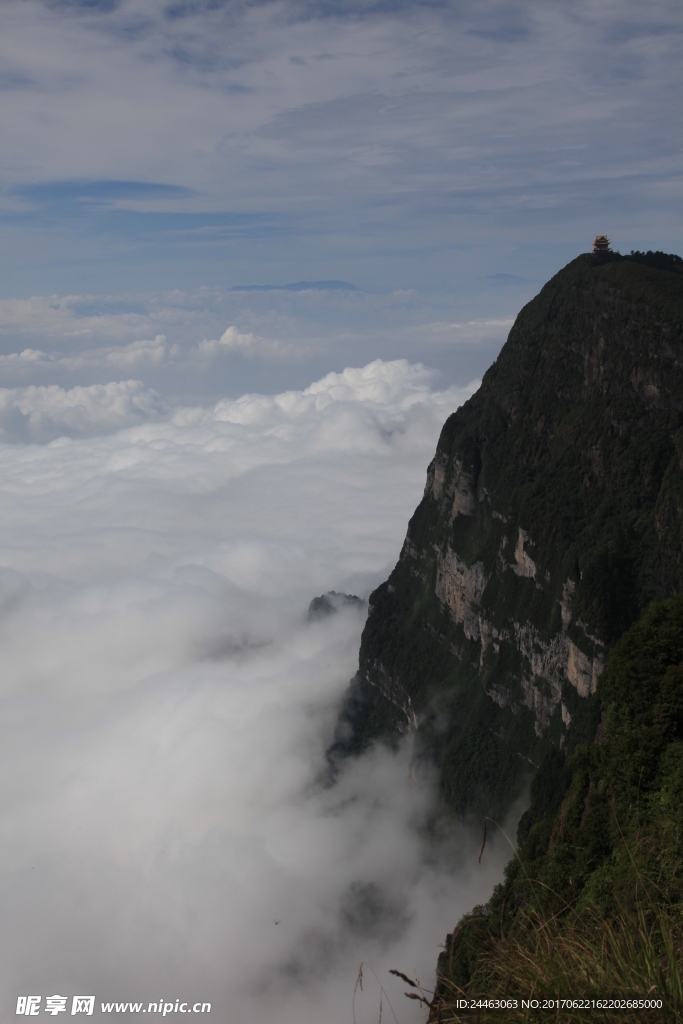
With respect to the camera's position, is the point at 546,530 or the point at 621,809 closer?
the point at 621,809

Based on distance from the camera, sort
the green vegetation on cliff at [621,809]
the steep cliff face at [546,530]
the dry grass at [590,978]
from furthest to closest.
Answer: the steep cliff face at [546,530] → the green vegetation on cliff at [621,809] → the dry grass at [590,978]

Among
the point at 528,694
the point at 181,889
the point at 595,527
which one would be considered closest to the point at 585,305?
the point at 595,527

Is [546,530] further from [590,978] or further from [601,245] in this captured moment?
[590,978]

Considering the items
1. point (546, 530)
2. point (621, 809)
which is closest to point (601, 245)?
point (546, 530)

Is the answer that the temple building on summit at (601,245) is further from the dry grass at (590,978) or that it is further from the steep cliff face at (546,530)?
the dry grass at (590,978)

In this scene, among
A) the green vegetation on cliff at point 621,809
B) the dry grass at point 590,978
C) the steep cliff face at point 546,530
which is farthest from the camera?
the steep cliff face at point 546,530

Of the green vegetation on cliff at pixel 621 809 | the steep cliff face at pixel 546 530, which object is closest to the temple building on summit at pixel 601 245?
the steep cliff face at pixel 546 530

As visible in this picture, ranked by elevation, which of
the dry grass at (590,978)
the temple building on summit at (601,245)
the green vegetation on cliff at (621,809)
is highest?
the temple building on summit at (601,245)

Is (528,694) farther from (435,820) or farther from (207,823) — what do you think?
(207,823)
